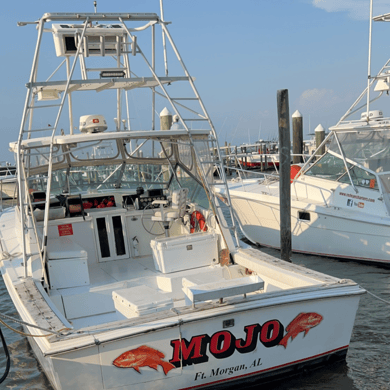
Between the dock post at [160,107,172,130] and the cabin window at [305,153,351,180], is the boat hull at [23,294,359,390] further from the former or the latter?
the dock post at [160,107,172,130]

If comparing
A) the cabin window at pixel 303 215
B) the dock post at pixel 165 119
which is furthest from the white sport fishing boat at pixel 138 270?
the dock post at pixel 165 119

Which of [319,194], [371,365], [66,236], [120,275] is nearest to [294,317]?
[371,365]

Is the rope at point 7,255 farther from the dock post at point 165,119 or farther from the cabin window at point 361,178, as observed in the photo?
the dock post at point 165,119

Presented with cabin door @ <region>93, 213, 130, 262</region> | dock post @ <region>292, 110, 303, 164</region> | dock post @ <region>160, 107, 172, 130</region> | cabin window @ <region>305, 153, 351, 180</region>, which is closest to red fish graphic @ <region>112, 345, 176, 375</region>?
cabin door @ <region>93, 213, 130, 262</region>

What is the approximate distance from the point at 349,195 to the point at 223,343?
260 inches

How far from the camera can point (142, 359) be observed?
4.82 meters

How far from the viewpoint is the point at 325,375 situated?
5.93 m

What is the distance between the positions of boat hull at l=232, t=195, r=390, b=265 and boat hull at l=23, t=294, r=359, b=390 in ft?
16.8

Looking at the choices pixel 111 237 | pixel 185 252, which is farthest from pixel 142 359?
pixel 111 237

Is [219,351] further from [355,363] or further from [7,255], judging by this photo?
[7,255]

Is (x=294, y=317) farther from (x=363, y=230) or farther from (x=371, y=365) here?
(x=363, y=230)

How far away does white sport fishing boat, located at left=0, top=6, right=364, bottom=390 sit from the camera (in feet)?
16.0

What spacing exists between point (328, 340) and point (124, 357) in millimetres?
2235

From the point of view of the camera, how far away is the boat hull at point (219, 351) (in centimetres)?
468
